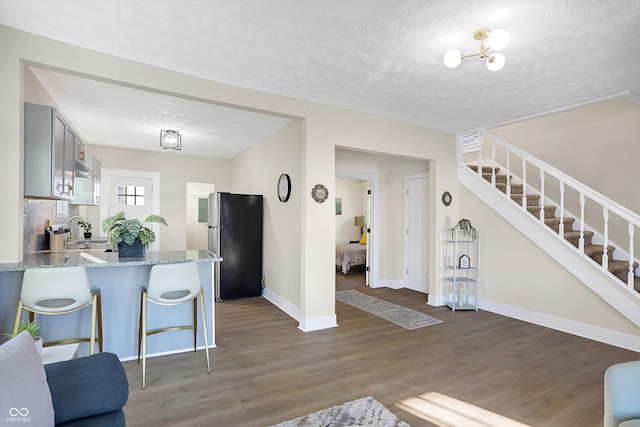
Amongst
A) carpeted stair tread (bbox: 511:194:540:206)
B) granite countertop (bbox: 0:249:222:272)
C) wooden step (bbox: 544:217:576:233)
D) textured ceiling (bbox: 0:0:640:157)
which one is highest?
textured ceiling (bbox: 0:0:640:157)

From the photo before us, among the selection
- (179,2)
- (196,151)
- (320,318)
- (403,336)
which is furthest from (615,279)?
(196,151)

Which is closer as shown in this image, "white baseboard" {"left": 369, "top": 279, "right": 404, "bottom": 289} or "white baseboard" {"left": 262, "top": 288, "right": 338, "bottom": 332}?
"white baseboard" {"left": 262, "top": 288, "right": 338, "bottom": 332}

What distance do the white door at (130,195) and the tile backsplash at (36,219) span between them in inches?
77.3

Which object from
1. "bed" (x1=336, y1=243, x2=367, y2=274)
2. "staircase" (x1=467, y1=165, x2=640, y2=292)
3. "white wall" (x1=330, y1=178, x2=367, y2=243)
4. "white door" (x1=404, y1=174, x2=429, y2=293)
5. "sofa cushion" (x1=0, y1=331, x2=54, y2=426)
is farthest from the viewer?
"white wall" (x1=330, y1=178, x2=367, y2=243)

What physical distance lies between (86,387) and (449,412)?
2.14 meters

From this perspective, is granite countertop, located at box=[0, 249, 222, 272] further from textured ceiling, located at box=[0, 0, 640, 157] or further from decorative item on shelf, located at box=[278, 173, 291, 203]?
textured ceiling, located at box=[0, 0, 640, 157]

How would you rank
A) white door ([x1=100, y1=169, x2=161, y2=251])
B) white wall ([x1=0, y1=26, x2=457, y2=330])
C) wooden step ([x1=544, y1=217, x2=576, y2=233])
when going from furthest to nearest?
1. white door ([x1=100, y1=169, x2=161, y2=251])
2. wooden step ([x1=544, y1=217, x2=576, y2=233])
3. white wall ([x1=0, y1=26, x2=457, y2=330])

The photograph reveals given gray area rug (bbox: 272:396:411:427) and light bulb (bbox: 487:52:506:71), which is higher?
light bulb (bbox: 487:52:506:71)

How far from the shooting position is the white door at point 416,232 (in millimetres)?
5410

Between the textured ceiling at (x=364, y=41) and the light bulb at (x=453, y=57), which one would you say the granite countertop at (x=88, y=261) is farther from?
the light bulb at (x=453, y=57)

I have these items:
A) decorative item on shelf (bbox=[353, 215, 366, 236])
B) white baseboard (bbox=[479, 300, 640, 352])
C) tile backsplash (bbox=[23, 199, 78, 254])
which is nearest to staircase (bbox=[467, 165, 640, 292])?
white baseboard (bbox=[479, 300, 640, 352])

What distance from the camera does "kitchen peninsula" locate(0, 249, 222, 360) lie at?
2.38m

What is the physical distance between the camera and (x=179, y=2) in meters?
1.97

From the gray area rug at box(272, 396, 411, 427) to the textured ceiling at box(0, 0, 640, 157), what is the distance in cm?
266
